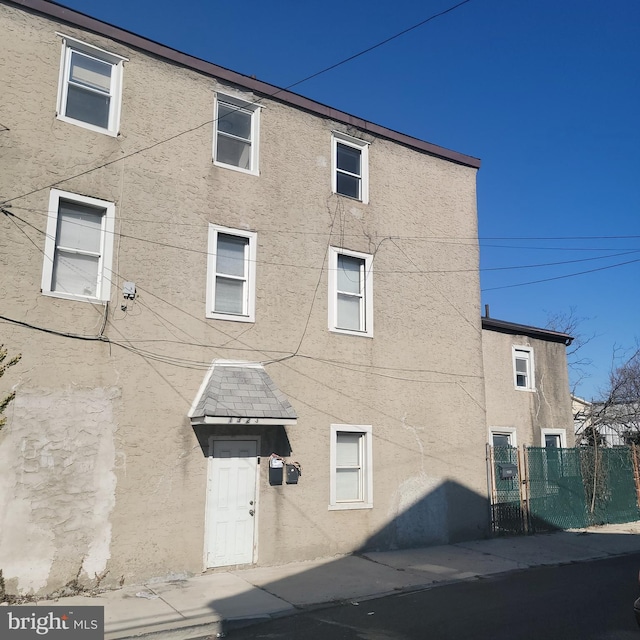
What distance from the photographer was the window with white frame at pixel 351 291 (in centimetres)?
1316

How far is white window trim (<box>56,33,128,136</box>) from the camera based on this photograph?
34.4 feet

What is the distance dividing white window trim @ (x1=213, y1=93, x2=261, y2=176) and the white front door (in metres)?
5.23

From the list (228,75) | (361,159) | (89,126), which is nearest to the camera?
(89,126)

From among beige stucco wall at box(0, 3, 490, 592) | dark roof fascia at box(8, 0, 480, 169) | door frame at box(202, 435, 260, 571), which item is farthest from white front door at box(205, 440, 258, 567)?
dark roof fascia at box(8, 0, 480, 169)

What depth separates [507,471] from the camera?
1521 cm

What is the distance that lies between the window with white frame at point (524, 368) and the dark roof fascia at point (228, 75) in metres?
5.55

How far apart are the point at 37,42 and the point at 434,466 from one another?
11.1 metres

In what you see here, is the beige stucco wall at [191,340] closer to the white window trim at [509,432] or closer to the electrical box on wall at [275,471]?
the electrical box on wall at [275,471]

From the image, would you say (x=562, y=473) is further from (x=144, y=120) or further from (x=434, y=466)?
(x=144, y=120)

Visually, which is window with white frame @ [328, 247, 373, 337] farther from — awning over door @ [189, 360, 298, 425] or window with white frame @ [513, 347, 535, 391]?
window with white frame @ [513, 347, 535, 391]

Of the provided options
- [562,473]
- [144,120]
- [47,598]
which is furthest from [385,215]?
[47,598]

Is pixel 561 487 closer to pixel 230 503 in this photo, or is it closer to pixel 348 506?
pixel 348 506

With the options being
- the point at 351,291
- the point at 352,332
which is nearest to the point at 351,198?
the point at 351,291

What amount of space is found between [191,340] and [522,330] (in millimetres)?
10751
